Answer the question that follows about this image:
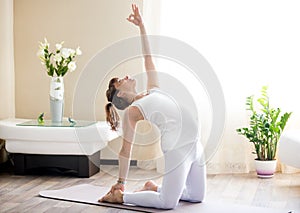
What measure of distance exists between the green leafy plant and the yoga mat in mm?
1037

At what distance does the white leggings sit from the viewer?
3742 mm

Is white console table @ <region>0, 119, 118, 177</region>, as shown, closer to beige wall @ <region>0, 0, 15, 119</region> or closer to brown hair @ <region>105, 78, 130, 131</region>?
beige wall @ <region>0, 0, 15, 119</region>

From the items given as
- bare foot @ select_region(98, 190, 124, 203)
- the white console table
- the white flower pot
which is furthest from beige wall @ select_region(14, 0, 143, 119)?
bare foot @ select_region(98, 190, 124, 203)

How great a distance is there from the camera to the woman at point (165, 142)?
3.75 m

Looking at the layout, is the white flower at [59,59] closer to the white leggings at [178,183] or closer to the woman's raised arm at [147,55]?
the woman's raised arm at [147,55]

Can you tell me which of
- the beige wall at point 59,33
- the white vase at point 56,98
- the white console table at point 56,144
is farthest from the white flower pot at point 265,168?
the white vase at point 56,98

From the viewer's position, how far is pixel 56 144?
15.5ft

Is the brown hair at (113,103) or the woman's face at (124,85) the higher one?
the woman's face at (124,85)

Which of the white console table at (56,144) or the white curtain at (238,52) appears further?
the white curtain at (238,52)

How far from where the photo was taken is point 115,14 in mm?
5293

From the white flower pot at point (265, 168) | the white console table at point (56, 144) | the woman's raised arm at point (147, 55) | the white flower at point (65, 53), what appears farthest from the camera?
the white flower at point (65, 53)

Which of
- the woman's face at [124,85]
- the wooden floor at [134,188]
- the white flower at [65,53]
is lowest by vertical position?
the wooden floor at [134,188]

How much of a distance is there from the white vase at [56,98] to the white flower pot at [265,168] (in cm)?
157

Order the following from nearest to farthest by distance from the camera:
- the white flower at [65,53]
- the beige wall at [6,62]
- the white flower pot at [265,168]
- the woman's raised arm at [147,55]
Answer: the woman's raised arm at [147,55] → the white flower pot at [265,168] → the white flower at [65,53] → the beige wall at [6,62]
